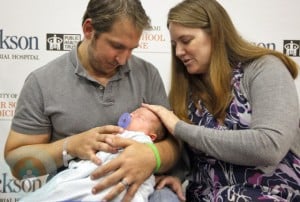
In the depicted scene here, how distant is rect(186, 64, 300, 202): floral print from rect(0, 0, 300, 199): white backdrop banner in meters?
0.53

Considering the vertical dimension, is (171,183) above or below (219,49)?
below

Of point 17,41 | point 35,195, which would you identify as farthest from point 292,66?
point 17,41

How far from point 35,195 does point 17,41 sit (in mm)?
934

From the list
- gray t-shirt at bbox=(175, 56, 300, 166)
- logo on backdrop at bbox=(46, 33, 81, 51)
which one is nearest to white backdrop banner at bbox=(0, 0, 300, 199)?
logo on backdrop at bbox=(46, 33, 81, 51)

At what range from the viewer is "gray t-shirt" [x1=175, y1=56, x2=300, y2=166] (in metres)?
1.04

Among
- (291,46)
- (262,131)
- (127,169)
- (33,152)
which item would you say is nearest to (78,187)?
(127,169)

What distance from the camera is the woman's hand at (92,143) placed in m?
1.04

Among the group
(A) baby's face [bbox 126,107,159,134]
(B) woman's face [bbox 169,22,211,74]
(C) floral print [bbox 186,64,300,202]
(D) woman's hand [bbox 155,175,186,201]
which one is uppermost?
(B) woman's face [bbox 169,22,211,74]

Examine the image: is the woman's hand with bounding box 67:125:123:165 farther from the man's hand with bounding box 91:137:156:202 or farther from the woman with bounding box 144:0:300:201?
the woman with bounding box 144:0:300:201

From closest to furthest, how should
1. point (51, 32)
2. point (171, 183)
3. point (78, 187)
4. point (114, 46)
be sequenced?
point (78, 187) → point (114, 46) → point (171, 183) → point (51, 32)

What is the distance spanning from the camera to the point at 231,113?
1.19 metres

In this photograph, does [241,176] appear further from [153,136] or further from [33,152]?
[33,152]

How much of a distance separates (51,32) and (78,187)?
3.17 feet

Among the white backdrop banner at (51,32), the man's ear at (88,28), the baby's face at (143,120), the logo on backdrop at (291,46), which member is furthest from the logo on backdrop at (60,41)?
the logo on backdrop at (291,46)
